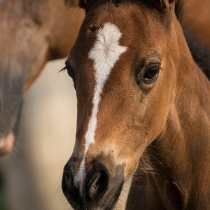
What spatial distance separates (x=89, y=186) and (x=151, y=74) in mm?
606

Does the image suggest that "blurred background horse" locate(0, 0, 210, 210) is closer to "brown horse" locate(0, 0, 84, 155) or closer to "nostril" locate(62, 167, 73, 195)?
"brown horse" locate(0, 0, 84, 155)

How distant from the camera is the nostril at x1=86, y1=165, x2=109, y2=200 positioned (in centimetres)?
232

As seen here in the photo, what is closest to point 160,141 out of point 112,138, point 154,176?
point 154,176

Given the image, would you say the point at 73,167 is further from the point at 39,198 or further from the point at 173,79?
the point at 39,198

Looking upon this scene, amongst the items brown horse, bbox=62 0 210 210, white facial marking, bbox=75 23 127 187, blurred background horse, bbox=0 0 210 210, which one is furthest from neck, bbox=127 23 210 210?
blurred background horse, bbox=0 0 210 210

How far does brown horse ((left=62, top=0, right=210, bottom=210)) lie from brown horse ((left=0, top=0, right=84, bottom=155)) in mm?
1399

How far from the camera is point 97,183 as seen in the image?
236cm

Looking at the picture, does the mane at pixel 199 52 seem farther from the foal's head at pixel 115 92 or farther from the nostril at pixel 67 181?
the nostril at pixel 67 181

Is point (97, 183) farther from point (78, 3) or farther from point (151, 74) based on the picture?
point (78, 3)

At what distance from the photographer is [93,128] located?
242cm

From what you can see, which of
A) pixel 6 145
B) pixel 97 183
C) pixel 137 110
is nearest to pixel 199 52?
pixel 137 110

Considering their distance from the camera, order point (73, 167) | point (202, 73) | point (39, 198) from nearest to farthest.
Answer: point (73, 167) → point (202, 73) → point (39, 198)

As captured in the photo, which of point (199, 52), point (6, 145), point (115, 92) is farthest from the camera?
point (6, 145)

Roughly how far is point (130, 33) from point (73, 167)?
2.24 feet
